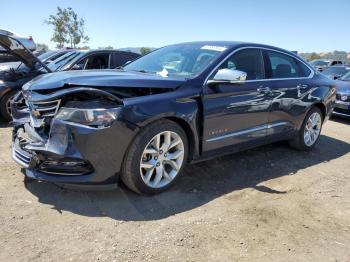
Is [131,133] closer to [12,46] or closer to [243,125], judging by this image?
[243,125]

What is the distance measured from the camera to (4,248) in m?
2.61

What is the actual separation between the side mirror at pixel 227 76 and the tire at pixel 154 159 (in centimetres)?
74

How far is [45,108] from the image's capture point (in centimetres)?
330

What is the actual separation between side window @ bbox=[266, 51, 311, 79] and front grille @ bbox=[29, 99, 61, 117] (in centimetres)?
281

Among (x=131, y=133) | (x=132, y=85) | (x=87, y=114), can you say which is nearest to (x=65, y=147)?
(x=87, y=114)

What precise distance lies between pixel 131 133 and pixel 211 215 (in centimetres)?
111

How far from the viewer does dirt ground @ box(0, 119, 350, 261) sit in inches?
107

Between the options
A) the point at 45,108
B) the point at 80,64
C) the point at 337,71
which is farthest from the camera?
the point at 337,71

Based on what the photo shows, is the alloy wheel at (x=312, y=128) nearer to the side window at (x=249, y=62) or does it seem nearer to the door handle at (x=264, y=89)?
the door handle at (x=264, y=89)

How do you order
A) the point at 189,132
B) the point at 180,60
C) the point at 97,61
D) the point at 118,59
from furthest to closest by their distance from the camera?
the point at 118,59 → the point at 97,61 → the point at 180,60 → the point at 189,132

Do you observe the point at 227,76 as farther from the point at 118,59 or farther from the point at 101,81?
the point at 118,59

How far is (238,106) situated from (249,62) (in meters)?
0.73

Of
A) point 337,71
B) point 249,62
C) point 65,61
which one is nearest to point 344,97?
point 337,71

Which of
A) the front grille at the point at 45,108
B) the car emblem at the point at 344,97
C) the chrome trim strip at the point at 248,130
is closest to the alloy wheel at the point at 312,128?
the chrome trim strip at the point at 248,130
